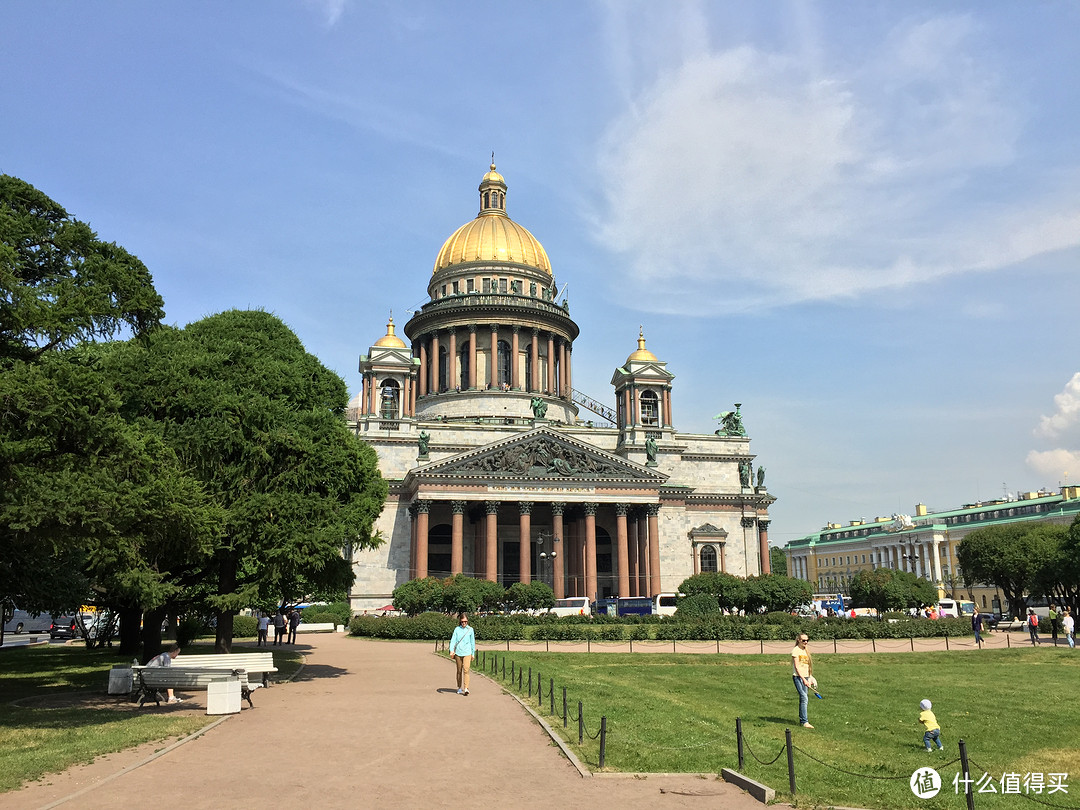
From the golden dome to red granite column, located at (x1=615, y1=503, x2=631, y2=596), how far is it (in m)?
32.0

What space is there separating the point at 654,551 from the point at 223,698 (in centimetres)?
5243

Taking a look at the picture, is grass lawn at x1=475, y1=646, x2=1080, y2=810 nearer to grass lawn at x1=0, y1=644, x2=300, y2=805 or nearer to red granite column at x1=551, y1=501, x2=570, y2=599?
grass lawn at x1=0, y1=644, x2=300, y2=805

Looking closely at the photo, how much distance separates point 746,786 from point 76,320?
1624 cm

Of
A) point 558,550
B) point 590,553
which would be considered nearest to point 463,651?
point 558,550

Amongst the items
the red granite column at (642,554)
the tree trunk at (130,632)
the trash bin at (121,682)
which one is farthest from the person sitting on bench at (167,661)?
the red granite column at (642,554)

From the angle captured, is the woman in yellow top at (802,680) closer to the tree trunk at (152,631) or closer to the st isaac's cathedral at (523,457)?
the tree trunk at (152,631)

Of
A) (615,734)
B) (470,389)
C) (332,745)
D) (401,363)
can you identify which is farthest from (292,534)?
(470,389)

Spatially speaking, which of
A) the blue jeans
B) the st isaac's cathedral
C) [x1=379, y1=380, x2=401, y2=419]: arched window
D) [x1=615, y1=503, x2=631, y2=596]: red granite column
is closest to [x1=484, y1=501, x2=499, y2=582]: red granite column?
the st isaac's cathedral

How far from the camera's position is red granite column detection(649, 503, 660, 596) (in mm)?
68000

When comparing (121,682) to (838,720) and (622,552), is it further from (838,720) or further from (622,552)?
(622,552)

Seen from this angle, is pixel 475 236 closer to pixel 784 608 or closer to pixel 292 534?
pixel 784 608

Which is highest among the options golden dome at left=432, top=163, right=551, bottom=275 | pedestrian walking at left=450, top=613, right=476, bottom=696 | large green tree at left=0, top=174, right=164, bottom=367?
golden dome at left=432, top=163, right=551, bottom=275

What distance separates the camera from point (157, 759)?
14.3 meters

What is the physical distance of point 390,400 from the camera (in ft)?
251
